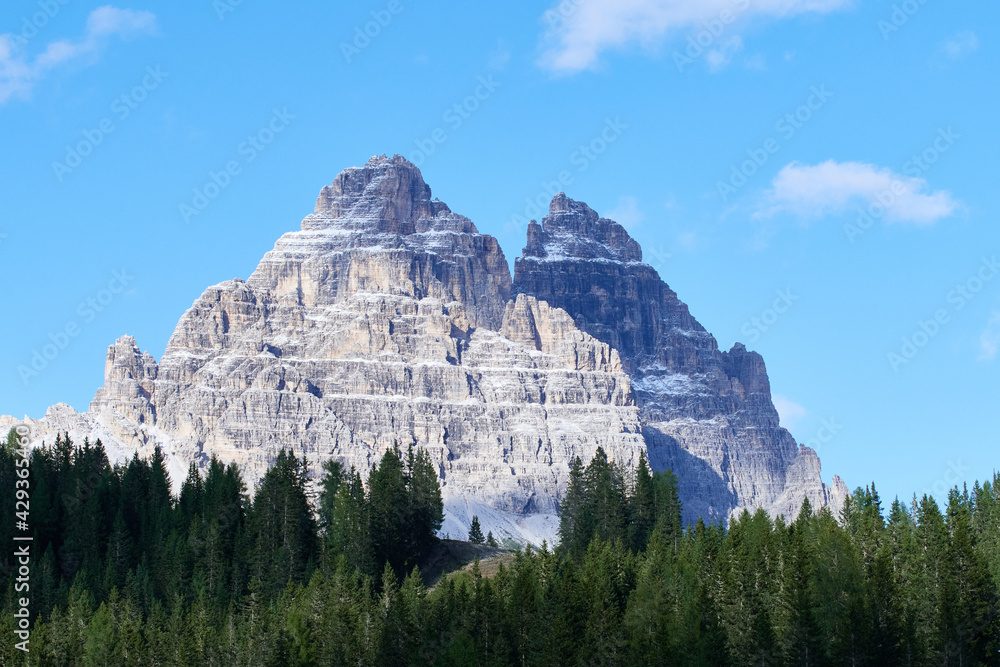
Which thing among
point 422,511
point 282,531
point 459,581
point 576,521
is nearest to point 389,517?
point 422,511

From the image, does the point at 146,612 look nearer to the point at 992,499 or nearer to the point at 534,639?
the point at 534,639

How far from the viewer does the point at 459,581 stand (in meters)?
141

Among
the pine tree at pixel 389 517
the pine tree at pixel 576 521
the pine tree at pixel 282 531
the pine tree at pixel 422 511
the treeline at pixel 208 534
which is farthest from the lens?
the pine tree at pixel 422 511

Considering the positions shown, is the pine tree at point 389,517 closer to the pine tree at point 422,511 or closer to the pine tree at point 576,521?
the pine tree at point 422,511

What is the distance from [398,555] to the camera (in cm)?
15138

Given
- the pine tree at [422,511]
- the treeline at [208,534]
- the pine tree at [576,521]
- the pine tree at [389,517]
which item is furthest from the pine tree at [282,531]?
the pine tree at [576,521]

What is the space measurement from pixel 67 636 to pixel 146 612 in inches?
517

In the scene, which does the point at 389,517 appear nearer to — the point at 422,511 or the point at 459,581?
the point at 422,511

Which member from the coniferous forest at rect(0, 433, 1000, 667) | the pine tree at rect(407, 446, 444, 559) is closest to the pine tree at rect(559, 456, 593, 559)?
the coniferous forest at rect(0, 433, 1000, 667)

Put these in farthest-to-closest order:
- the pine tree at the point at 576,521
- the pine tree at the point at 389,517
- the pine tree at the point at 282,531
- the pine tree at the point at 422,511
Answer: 1. the pine tree at the point at 422,511
2. the pine tree at the point at 576,521
3. the pine tree at the point at 389,517
4. the pine tree at the point at 282,531

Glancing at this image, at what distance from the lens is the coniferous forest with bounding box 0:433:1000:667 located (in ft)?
358

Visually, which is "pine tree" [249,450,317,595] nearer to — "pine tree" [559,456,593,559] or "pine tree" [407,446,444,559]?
"pine tree" [407,446,444,559]

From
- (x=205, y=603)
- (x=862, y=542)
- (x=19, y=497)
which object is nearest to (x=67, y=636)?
(x=205, y=603)

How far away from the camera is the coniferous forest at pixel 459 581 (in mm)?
109062
